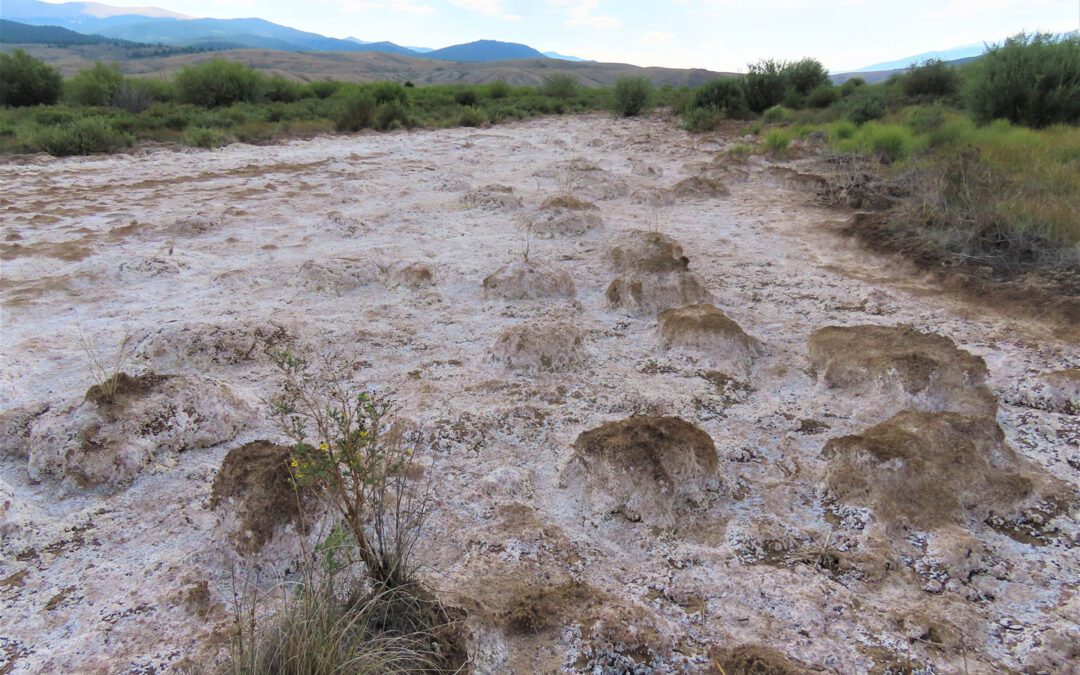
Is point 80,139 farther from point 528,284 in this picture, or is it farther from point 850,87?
point 850,87

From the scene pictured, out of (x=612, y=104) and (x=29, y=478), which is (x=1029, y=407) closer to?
(x=29, y=478)

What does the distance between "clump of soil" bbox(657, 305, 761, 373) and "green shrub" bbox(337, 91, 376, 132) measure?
1034 cm

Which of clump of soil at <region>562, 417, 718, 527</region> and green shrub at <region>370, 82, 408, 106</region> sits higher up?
green shrub at <region>370, 82, 408, 106</region>

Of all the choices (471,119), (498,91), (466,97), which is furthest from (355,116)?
(498,91)

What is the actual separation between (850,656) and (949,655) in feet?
0.86

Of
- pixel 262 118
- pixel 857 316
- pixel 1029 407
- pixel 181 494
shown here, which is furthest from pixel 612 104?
pixel 181 494

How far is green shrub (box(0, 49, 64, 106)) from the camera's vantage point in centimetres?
1257

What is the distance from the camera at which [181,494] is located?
220cm

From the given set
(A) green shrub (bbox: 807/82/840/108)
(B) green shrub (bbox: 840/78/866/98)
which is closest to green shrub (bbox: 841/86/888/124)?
(A) green shrub (bbox: 807/82/840/108)

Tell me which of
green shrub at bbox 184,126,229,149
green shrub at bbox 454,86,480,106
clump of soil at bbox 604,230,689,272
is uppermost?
green shrub at bbox 454,86,480,106

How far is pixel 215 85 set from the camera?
13.9 m

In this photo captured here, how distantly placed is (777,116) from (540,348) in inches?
457

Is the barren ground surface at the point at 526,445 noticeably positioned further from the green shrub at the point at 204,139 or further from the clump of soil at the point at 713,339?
the green shrub at the point at 204,139

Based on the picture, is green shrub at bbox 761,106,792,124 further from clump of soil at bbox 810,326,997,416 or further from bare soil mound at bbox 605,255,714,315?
clump of soil at bbox 810,326,997,416
